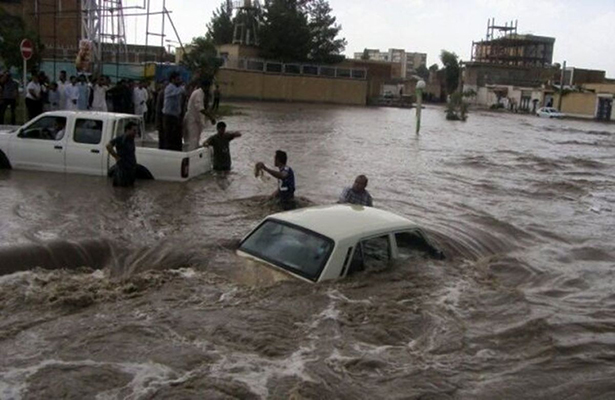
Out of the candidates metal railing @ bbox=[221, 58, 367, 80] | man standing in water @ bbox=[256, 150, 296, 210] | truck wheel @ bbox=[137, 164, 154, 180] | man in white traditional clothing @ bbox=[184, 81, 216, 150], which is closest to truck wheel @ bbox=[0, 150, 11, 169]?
truck wheel @ bbox=[137, 164, 154, 180]

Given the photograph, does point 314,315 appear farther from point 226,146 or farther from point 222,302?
point 226,146

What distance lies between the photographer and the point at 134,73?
2844 cm

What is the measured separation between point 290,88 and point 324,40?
12.4 m

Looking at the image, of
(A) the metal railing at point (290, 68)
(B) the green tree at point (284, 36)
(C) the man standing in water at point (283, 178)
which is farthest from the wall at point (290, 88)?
(C) the man standing in water at point (283, 178)

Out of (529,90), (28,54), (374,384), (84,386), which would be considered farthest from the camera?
(529,90)

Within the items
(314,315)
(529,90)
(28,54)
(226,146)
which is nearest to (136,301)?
(314,315)

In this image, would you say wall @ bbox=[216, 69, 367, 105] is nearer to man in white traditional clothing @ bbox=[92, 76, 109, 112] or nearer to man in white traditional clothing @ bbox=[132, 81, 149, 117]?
man in white traditional clothing @ bbox=[132, 81, 149, 117]

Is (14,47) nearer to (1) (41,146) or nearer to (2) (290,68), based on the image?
(1) (41,146)

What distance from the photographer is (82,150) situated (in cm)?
1273

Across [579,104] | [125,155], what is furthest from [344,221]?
[579,104]

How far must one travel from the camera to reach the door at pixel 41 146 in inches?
504

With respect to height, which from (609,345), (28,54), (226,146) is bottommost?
(609,345)

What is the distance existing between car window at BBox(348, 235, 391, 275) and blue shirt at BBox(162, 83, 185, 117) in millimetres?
8064

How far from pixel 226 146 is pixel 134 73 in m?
15.2
